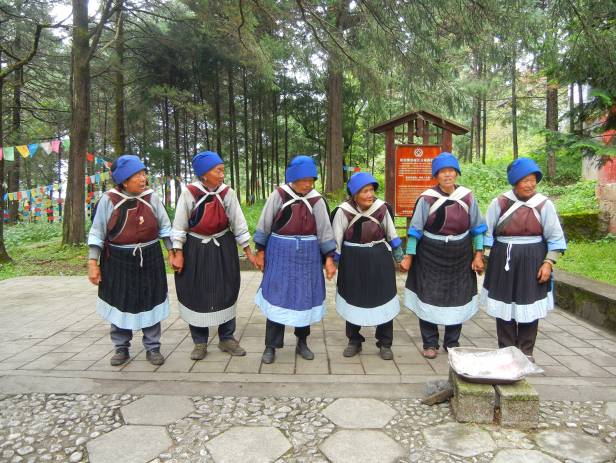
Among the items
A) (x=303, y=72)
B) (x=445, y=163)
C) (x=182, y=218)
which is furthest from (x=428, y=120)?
(x=182, y=218)

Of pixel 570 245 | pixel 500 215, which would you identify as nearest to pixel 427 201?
pixel 500 215

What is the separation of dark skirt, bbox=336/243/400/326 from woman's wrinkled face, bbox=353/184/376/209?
1.23ft

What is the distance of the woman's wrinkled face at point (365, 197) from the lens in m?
3.59

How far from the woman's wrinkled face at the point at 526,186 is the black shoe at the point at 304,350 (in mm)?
2269

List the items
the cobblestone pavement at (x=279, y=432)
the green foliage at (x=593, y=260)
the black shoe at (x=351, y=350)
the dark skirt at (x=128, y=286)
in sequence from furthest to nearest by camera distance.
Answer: the green foliage at (x=593, y=260), the black shoe at (x=351, y=350), the dark skirt at (x=128, y=286), the cobblestone pavement at (x=279, y=432)

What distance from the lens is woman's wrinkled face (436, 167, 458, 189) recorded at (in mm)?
3596

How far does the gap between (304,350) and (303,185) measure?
1.48 m

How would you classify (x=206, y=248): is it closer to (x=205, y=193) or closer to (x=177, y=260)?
(x=177, y=260)

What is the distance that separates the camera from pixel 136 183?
3.46 meters

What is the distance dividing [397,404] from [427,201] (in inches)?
67.5

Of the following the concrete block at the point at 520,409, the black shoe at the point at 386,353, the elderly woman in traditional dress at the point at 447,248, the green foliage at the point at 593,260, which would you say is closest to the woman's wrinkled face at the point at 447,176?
the elderly woman in traditional dress at the point at 447,248

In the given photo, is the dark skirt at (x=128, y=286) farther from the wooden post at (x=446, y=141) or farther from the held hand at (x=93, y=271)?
the wooden post at (x=446, y=141)

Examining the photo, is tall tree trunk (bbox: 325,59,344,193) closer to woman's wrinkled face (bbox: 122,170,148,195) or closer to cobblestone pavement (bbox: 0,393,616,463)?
woman's wrinkled face (bbox: 122,170,148,195)

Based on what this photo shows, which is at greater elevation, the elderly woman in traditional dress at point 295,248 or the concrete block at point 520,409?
the elderly woman in traditional dress at point 295,248
